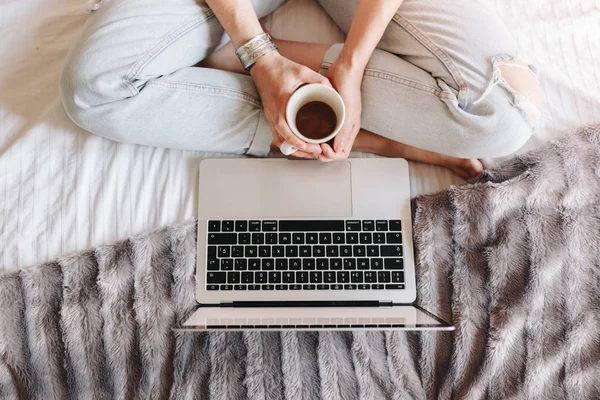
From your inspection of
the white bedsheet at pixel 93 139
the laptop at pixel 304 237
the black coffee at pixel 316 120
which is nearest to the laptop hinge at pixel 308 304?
the laptop at pixel 304 237

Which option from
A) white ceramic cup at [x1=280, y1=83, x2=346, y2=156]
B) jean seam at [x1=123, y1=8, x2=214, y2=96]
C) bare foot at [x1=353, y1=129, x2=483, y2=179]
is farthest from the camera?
bare foot at [x1=353, y1=129, x2=483, y2=179]

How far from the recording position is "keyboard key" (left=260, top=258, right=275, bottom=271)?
880 mm

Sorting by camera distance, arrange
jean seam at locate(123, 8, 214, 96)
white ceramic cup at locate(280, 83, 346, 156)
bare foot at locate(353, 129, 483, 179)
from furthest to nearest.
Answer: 1. bare foot at locate(353, 129, 483, 179)
2. jean seam at locate(123, 8, 214, 96)
3. white ceramic cup at locate(280, 83, 346, 156)

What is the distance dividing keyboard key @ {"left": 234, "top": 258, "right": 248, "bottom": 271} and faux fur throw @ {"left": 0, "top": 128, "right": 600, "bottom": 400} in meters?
0.10

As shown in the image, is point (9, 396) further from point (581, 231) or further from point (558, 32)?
point (558, 32)

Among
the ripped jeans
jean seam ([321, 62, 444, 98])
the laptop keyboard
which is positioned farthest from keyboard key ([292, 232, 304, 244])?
jean seam ([321, 62, 444, 98])

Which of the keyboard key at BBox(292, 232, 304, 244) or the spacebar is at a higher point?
the spacebar

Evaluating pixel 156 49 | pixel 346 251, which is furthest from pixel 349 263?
pixel 156 49

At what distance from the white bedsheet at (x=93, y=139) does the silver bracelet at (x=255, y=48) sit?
22 centimetres

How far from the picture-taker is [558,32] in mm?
1033

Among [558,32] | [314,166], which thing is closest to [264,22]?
[314,166]

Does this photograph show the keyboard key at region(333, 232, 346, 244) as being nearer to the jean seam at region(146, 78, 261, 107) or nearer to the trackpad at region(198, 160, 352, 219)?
the trackpad at region(198, 160, 352, 219)

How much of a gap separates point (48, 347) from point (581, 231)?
3.59 ft

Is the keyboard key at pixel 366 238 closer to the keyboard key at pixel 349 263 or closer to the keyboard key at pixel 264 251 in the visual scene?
the keyboard key at pixel 349 263
